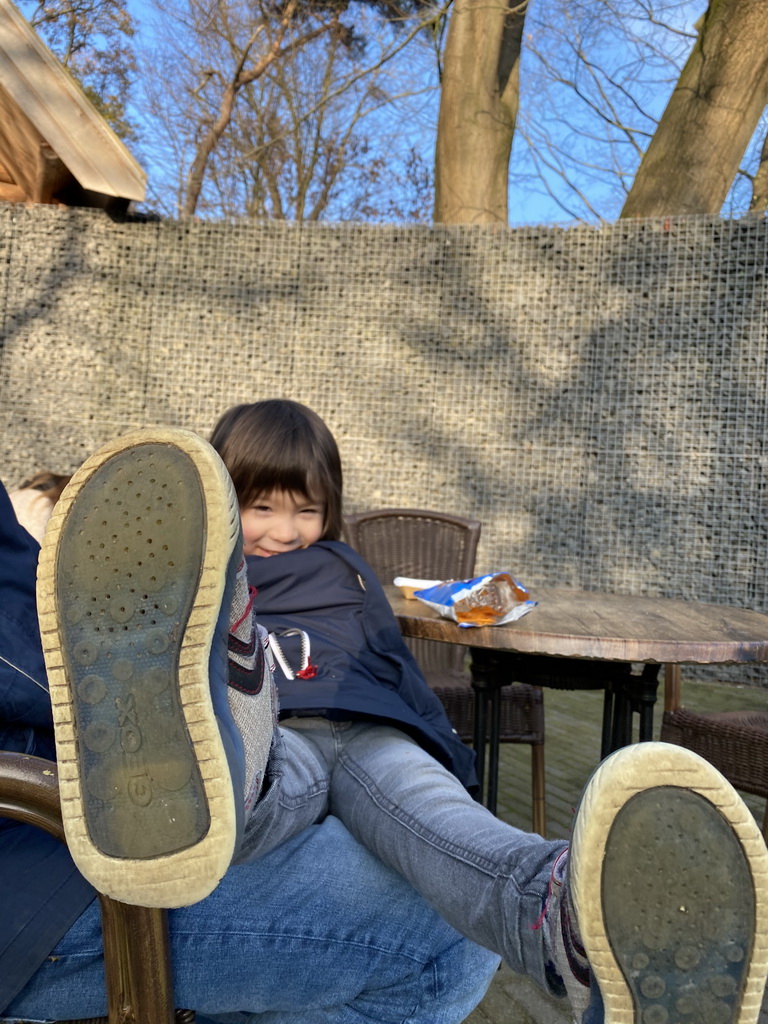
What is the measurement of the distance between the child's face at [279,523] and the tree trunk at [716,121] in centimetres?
535

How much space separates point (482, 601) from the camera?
2.09 meters

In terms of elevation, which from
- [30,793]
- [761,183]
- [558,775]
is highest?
[761,183]

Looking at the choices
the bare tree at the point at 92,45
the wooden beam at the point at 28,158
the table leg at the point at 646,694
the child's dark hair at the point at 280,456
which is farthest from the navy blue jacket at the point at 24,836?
the bare tree at the point at 92,45

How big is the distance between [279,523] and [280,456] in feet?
0.55

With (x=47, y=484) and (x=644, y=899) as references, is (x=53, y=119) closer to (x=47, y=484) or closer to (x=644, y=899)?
(x=47, y=484)

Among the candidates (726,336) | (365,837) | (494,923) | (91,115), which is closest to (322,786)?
(365,837)

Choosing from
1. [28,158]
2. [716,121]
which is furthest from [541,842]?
[716,121]

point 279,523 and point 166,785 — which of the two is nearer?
point 166,785

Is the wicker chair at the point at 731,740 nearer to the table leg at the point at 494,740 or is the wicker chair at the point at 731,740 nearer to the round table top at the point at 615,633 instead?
the round table top at the point at 615,633

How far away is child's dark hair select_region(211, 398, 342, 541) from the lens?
2.11m

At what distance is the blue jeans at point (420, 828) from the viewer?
1060 millimetres

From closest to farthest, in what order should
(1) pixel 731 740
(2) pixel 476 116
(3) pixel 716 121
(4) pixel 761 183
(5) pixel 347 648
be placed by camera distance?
(5) pixel 347 648 < (1) pixel 731 740 < (3) pixel 716 121 < (2) pixel 476 116 < (4) pixel 761 183

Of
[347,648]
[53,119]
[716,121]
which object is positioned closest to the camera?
[347,648]

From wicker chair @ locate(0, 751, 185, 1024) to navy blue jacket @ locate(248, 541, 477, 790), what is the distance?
601 mm
